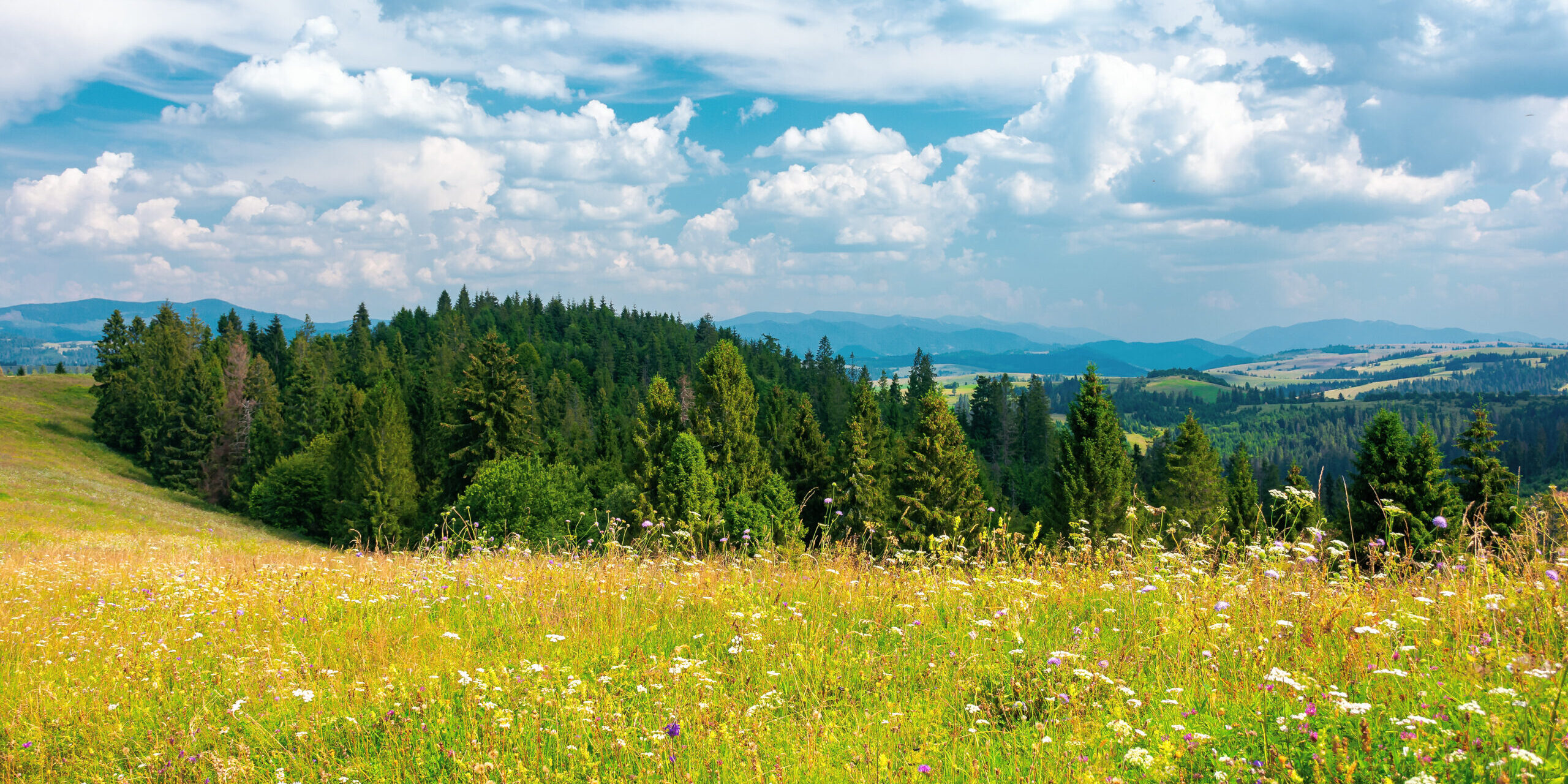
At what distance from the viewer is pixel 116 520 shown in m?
36.3

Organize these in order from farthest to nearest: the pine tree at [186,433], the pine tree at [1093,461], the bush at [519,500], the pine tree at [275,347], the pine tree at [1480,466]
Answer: the pine tree at [275,347], the pine tree at [186,433], the bush at [519,500], the pine tree at [1093,461], the pine tree at [1480,466]

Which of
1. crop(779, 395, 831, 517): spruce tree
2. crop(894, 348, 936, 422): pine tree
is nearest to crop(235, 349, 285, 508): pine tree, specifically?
crop(779, 395, 831, 517): spruce tree

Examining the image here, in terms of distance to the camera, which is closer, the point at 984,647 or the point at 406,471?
the point at 984,647

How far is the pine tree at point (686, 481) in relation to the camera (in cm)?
3756

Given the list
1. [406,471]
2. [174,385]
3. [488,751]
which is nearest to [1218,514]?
[488,751]

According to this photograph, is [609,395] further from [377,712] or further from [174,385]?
[377,712]

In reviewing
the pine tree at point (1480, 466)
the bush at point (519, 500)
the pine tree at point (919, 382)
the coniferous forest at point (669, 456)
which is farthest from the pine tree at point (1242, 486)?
the pine tree at point (919, 382)

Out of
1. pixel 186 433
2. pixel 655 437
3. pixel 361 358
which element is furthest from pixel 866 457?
pixel 361 358

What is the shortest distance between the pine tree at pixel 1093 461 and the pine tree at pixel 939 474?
4.43 metres

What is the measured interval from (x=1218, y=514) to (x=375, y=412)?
53.3 metres

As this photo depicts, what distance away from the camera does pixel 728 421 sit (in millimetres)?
44281

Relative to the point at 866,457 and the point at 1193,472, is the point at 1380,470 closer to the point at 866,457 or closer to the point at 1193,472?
the point at 1193,472

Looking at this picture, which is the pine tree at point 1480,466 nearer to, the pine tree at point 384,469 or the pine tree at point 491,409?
the pine tree at point 491,409

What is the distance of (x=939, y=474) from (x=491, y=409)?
28133 mm
